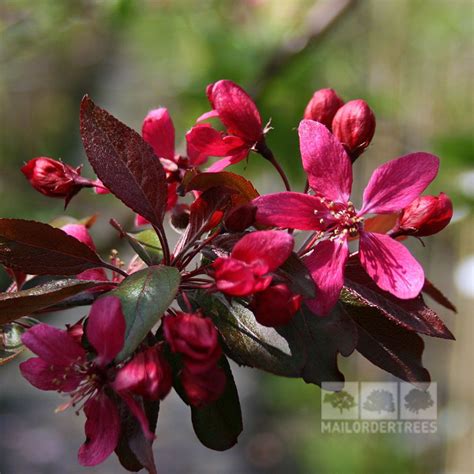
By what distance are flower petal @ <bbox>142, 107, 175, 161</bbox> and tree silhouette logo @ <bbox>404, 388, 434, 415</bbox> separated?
1.14ft

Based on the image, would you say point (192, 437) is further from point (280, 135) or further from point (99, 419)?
point (99, 419)

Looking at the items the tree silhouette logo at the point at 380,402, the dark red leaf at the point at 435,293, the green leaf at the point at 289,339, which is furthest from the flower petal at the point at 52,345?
the tree silhouette logo at the point at 380,402

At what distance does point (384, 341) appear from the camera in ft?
2.02

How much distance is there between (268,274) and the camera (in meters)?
0.54

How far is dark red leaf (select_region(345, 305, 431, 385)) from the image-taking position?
2.00 ft

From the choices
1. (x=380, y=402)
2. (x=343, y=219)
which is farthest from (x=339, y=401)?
(x=343, y=219)

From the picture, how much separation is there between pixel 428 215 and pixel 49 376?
1.05 ft

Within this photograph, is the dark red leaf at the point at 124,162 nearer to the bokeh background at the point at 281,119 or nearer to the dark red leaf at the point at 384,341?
the dark red leaf at the point at 384,341

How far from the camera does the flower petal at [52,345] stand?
528 mm

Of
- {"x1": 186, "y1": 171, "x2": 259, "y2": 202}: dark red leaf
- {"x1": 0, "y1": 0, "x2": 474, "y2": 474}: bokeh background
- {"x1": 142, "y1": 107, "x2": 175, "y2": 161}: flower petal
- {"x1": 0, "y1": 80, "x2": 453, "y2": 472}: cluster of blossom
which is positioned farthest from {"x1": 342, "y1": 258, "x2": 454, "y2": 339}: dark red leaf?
{"x1": 0, "y1": 0, "x2": 474, "y2": 474}: bokeh background

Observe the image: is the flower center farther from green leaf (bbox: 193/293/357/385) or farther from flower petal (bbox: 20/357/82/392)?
flower petal (bbox: 20/357/82/392)

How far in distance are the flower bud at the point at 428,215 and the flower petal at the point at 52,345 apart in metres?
0.28

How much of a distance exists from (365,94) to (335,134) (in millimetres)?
1580

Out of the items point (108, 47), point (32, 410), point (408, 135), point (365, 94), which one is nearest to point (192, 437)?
point (32, 410)
